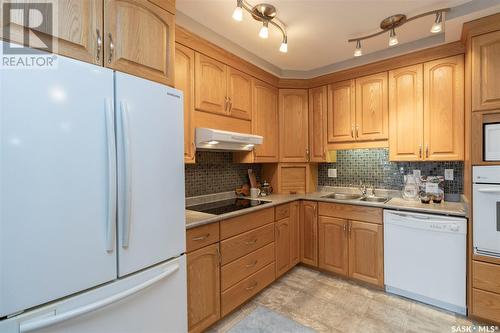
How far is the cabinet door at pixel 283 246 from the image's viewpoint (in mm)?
2492

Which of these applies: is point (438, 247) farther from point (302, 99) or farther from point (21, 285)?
point (21, 285)

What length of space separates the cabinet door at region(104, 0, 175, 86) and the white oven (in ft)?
7.78

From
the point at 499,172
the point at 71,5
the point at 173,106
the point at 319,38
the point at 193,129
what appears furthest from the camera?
the point at 319,38

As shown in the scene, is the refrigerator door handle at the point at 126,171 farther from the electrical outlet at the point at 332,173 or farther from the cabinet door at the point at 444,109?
the electrical outlet at the point at 332,173

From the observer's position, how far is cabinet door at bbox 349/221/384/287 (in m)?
2.33

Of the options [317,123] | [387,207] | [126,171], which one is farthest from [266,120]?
[126,171]

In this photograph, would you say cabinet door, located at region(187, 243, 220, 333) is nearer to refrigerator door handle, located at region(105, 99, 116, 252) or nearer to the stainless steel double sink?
refrigerator door handle, located at region(105, 99, 116, 252)

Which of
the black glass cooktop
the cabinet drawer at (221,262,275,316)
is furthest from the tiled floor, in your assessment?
the black glass cooktop

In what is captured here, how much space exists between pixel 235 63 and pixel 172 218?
1723 mm

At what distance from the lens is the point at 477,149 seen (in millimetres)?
1819

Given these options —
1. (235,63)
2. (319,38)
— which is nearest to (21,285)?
(235,63)

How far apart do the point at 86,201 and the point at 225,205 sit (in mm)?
1443

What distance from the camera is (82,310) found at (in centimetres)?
96

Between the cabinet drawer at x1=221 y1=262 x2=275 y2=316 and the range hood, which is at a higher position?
the range hood
